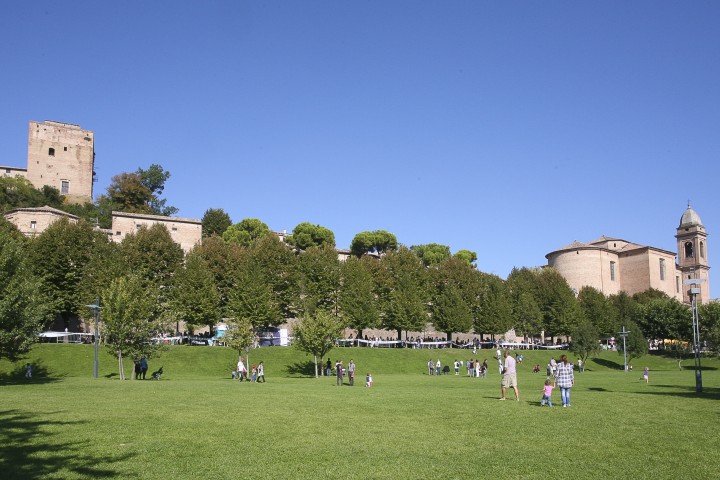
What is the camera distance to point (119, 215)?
86.3 meters

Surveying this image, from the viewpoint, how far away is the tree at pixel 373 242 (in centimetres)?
11894

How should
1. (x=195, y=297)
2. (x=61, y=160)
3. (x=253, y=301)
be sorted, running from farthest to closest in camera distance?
1. (x=61, y=160)
2. (x=253, y=301)
3. (x=195, y=297)

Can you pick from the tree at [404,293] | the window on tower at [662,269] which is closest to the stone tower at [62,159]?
the tree at [404,293]

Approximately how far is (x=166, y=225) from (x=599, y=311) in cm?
6329

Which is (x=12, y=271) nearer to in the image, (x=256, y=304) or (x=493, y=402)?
(x=256, y=304)

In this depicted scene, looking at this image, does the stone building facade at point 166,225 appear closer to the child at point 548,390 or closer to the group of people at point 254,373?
the group of people at point 254,373

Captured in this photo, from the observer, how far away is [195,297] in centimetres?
6519

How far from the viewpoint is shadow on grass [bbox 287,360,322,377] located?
181 ft

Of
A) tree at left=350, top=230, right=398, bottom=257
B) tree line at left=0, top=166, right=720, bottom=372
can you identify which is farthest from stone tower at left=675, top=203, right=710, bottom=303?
tree at left=350, top=230, right=398, bottom=257

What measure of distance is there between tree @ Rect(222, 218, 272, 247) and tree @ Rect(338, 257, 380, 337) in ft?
106

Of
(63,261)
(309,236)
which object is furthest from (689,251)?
(63,261)

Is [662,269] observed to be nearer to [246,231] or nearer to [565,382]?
[246,231]

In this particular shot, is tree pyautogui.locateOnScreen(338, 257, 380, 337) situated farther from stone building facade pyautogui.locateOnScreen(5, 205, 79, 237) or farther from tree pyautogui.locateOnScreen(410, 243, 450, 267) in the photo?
tree pyautogui.locateOnScreen(410, 243, 450, 267)

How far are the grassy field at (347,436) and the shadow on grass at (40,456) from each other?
0.03 metres
